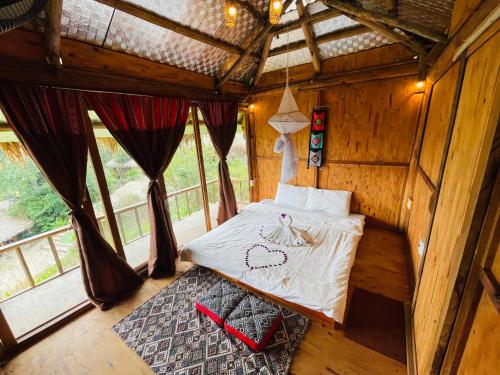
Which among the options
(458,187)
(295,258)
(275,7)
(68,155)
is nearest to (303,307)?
(295,258)

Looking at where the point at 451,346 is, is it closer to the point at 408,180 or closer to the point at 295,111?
the point at 295,111

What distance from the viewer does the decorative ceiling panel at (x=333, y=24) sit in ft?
7.58

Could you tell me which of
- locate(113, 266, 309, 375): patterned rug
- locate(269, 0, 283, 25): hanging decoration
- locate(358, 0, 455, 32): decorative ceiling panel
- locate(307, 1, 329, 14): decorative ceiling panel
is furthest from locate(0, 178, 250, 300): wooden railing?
locate(358, 0, 455, 32): decorative ceiling panel

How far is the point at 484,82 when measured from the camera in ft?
3.00

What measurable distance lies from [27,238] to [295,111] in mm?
3319

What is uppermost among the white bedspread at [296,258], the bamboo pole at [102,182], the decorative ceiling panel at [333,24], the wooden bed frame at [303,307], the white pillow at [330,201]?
the decorative ceiling panel at [333,24]

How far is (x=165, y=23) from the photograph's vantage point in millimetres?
1944

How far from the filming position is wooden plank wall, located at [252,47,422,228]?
269 centimetres

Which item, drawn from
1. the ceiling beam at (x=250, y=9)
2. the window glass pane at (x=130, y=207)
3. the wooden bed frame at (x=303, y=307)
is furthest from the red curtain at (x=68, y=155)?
the ceiling beam at (x=250, y=9)

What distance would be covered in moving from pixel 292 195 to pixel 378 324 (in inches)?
82.1

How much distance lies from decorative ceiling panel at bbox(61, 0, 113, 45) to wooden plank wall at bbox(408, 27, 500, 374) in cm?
252

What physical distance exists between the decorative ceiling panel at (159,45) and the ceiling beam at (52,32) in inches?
19.1

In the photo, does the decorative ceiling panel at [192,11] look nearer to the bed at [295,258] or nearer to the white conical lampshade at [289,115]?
the white conical lampshade at [289,115]

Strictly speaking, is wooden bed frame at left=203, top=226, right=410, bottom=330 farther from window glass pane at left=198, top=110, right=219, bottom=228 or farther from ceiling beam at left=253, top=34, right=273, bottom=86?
ceiling beam at left=253, top=34, right=273, bottom=86
